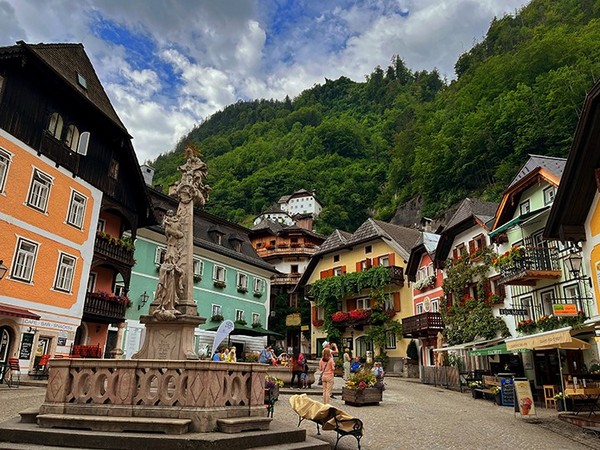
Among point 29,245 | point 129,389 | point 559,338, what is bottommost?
point 129,389

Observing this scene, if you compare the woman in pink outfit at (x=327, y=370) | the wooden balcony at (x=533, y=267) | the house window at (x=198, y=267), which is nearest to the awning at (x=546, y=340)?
the woman in pink outfit at (x=327, y=370)

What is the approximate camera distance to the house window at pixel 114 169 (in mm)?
26641

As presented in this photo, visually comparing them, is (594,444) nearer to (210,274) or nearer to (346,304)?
(210,274)

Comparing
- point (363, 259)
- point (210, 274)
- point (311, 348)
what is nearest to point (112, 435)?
point (210, 274)

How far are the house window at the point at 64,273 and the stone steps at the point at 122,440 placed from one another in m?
15.3

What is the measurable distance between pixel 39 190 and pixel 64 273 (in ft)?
13.3

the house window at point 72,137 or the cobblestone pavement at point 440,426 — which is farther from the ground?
the house window at point 72,137

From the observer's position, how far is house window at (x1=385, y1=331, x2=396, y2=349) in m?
41.0

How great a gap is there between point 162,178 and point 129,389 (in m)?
86.6

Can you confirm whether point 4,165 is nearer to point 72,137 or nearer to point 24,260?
point 24,260

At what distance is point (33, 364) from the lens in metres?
20.5

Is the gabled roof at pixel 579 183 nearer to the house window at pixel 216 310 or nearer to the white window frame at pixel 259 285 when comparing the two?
the house window at pixel 216 310

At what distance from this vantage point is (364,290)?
4481cm

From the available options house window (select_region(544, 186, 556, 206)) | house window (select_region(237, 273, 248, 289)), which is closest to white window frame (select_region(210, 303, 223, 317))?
house window (select_region(237, 273, 248, 289))
